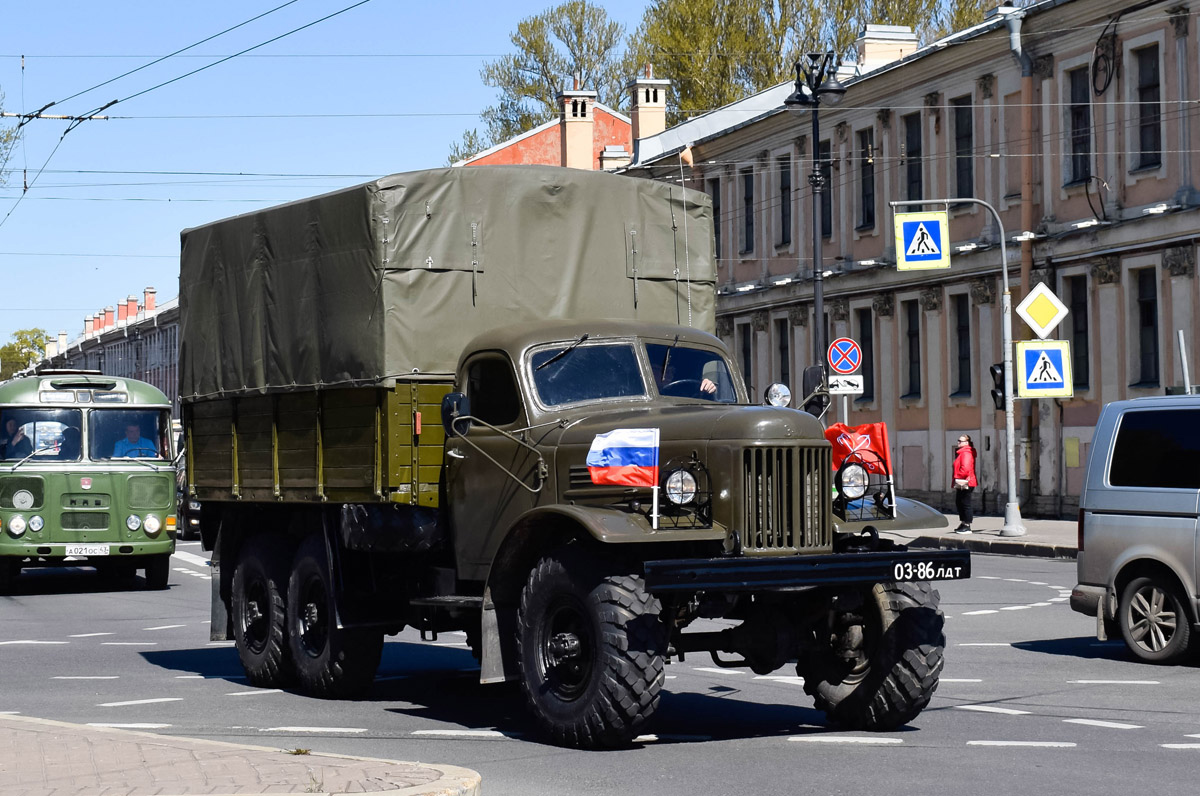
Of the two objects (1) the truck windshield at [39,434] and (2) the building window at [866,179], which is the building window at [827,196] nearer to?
(2) the building window at [866,179]

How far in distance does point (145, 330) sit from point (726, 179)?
68090 millimetres

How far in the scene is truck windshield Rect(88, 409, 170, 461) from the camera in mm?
26047

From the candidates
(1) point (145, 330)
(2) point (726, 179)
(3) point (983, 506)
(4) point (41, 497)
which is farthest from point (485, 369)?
(1) point (145, 330)

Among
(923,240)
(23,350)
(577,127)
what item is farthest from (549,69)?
(23,350)

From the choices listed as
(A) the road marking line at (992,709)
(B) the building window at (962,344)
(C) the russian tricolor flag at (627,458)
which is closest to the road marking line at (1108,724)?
(A) the road marking line at (992,709)

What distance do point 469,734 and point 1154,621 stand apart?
638cm

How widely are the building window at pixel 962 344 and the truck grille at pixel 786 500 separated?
112ft

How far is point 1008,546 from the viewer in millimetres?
31844

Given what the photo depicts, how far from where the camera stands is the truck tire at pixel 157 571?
2655 centimetres

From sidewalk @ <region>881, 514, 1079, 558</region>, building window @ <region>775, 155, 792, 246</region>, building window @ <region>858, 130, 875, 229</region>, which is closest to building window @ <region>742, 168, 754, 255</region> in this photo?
building window @ <region>775, 155, 792, 246</region>

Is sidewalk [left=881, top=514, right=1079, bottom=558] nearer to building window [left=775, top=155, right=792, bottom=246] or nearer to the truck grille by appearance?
building window [left=775, top=155, right=792, bottom=246]

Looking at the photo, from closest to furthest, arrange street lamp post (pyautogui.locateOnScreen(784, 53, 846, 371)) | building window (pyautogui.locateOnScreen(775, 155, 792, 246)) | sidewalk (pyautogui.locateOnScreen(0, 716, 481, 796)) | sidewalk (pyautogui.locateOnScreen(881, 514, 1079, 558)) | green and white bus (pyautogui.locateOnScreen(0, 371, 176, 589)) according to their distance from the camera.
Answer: sidewalk (pyautogui.locateOnScreen(0, 716, 481, 796)), green and white bus (pyautogui.locateOnScreen(0, 371, 176, 589)), sidewalk (pyautogui.locateOnScreen(881, 514, 1079, 558)), street lamp post (pyautogui.locateOnScreen(784, 53, 846, 371)), building window (pyautogui.locateOnScreen(775, 155, 792, 246))

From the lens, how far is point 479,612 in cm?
1159

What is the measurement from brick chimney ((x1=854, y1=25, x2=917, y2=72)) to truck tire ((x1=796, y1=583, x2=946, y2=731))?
4257cm
